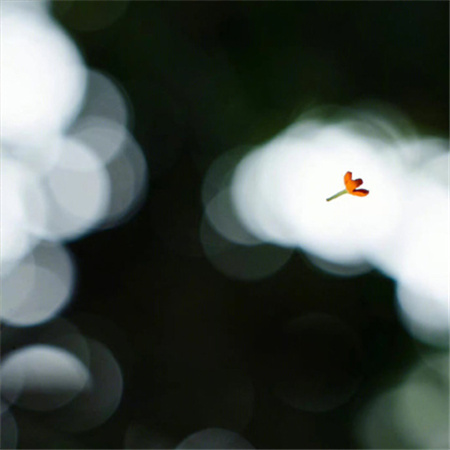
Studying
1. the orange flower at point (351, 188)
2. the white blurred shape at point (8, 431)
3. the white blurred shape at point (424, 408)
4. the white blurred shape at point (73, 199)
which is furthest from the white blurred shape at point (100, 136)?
the orange flower at point (351, 188)

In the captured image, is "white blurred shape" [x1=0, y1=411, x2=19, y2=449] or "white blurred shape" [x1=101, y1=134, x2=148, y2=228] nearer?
"white blurred shape" [x1=0, y1=411, x2=19, y2=449]

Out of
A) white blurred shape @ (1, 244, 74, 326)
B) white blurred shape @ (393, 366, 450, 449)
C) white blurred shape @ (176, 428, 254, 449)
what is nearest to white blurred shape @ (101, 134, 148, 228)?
white blurred shape @ (1, 244, 74, 326)

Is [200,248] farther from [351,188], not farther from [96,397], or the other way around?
[351,188]

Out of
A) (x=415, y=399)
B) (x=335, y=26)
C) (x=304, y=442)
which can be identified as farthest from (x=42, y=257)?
(x=415, y=399)

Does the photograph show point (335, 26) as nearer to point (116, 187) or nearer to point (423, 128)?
point (423, 128)

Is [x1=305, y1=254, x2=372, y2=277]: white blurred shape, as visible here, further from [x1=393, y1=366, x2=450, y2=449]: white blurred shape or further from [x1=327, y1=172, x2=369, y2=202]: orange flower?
[x1=327, y1=172, x2=369, y2=202]: orange flower

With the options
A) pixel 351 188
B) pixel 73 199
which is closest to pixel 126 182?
pixel 73 199

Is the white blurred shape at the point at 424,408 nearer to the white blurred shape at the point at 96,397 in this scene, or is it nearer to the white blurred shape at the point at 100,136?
the white blurred shape at the point at 96,397

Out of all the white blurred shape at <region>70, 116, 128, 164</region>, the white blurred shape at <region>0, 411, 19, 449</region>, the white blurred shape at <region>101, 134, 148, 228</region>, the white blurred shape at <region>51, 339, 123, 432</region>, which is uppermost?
the white blurred shape at <region>70, 116, 128, 164</region>
